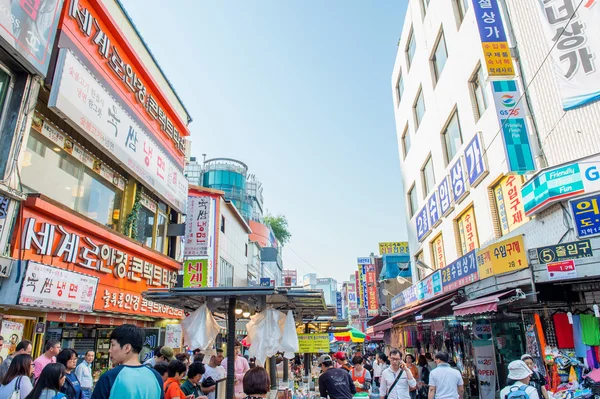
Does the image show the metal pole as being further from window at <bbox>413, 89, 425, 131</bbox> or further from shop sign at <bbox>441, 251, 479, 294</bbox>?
window at <bbox>413, 89, 425, 131</bbox>

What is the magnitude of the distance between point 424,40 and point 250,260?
27.7 m

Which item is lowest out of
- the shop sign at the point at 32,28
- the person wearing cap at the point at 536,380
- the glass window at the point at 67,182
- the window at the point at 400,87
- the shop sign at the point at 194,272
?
the person wearing cap at the point at 536,380

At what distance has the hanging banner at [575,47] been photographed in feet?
26.5

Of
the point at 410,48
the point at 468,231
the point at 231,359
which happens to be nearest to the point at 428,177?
the point at 468,231

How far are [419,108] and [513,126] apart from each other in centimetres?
1115

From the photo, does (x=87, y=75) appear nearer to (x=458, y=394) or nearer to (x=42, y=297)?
(x=42, y=297)

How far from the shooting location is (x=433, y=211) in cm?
1739

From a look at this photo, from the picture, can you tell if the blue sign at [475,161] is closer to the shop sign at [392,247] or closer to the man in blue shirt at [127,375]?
the man in blue shirt at [127,375]

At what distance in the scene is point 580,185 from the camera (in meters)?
7.91

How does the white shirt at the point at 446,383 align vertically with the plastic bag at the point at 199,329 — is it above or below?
below

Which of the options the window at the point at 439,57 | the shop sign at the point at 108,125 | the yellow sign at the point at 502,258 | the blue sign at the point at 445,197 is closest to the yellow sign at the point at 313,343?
the yellow sign at the point at 502,258

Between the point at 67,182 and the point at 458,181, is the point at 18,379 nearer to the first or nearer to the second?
the point at 67,182

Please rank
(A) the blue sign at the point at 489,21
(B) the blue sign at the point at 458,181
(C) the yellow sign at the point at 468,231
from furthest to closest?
(B) the blue sign at the point at 458,181
(C) the yellow sign at the point at 468,231
(A) the blue sign at the point at 489,21

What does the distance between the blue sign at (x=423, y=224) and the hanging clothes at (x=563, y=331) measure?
31.8 feet
